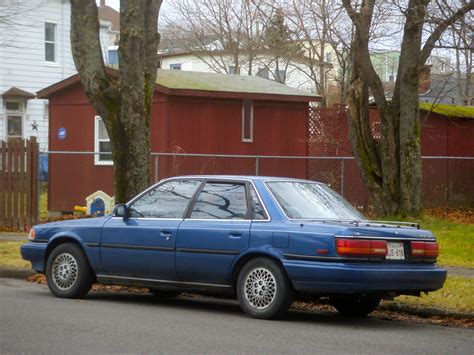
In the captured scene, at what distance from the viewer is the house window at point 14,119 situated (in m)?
37.1

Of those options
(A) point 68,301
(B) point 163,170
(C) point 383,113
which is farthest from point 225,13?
(A) point 68,301

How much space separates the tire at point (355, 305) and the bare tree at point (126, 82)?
4.91 meters

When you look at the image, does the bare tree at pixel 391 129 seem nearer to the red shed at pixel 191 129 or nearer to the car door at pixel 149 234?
the red shed at pixel 191 129

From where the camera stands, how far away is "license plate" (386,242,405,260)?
10508 millimetres

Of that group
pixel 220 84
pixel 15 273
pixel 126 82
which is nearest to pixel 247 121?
pixel 220 84

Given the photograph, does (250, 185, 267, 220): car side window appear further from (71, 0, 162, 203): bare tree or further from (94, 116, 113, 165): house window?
(94, 116, 113, 165): house window

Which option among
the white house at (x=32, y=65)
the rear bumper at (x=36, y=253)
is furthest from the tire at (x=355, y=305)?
the white house at (x=32, y=65)

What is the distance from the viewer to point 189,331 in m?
9.86

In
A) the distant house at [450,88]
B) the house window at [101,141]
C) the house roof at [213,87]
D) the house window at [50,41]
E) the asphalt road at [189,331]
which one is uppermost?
the house window at [50,41]

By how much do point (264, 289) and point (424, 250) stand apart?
1.75m

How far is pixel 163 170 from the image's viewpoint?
2386 centimetres

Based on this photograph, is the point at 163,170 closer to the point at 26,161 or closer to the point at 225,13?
the point at 26,161

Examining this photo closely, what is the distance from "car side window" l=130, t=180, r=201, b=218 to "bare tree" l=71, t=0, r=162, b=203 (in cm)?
350

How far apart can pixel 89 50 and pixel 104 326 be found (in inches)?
265
